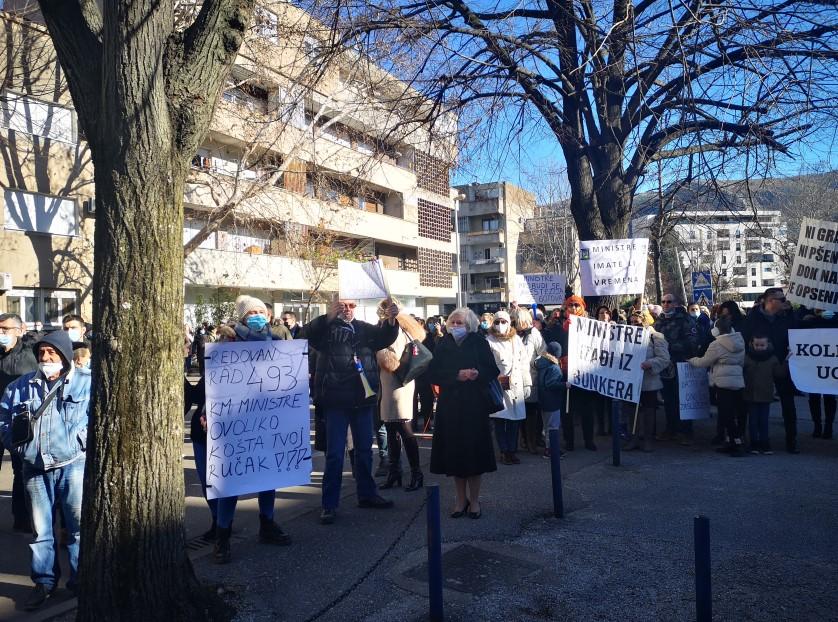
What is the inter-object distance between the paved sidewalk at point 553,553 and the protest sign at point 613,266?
3.50m

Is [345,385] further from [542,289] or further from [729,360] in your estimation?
[542,289]

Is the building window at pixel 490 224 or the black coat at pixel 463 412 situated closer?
the black coat at pixel 463 412

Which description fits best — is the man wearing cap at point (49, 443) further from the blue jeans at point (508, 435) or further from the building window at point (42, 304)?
the building window at point (42, 304)

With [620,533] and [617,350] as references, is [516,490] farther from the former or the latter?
[617,350]

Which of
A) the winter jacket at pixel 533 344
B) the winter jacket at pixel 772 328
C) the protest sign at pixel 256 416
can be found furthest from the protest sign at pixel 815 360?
the protest sign at pixel 256 416

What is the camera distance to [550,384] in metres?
8.77

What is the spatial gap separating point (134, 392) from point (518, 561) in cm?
301

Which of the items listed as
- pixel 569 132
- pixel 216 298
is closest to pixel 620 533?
pixel 569 132

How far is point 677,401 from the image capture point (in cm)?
955

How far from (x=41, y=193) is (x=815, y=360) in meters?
20.0

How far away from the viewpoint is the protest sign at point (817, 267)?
7082 millimetres

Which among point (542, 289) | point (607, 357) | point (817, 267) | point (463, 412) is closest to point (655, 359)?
point (607, 357)

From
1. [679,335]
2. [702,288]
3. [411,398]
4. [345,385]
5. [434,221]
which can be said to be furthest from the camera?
[434,221]

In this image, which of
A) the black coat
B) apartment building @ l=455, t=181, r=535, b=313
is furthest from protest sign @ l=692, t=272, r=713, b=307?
apartment building @ l=455, t=181, r=535, b=313
